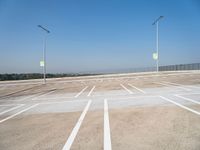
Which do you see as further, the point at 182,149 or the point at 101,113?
the point at 101,113

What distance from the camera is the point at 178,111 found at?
5.50m

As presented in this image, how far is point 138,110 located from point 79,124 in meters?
2.37

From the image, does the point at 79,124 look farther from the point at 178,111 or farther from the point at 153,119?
the point at 178,111

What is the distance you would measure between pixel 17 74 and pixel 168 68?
42157mm

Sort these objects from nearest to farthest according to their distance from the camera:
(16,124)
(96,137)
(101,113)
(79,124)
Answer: (96,137) < (79,124) < (16,124) < (101,113)

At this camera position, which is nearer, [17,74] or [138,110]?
[138,110]

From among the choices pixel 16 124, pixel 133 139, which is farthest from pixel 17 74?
pixel 133 139

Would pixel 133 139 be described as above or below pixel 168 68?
below

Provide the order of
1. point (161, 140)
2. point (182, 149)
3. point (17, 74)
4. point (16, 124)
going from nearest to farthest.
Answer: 1. point (182, 149)
2. point (161, 140)
3. point (16, 124)
4. point (17, 74)

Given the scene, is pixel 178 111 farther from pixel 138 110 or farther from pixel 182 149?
pixel 182 149

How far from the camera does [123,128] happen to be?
4.29 meters

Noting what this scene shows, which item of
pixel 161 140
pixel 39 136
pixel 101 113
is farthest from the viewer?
pixel 101 113

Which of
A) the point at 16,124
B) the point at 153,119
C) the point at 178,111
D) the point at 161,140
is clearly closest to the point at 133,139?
the point at 161,140

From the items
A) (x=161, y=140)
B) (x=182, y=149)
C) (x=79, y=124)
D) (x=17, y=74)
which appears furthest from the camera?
(x=17, y=74)
